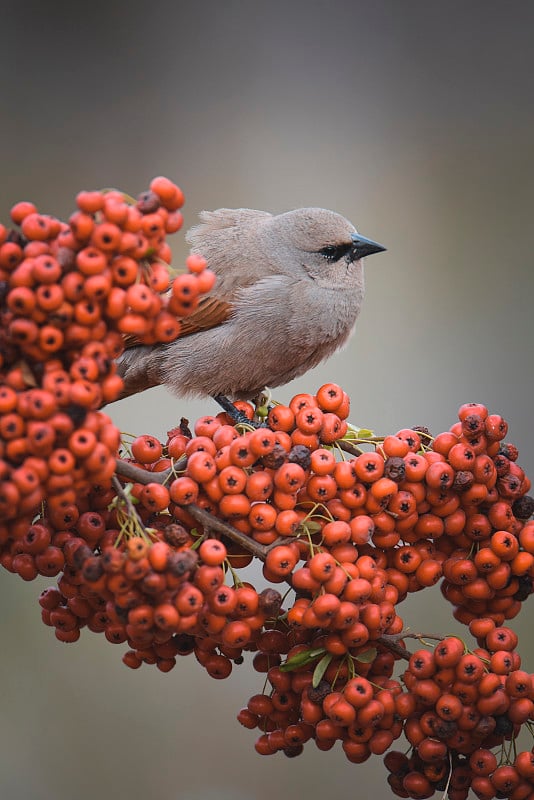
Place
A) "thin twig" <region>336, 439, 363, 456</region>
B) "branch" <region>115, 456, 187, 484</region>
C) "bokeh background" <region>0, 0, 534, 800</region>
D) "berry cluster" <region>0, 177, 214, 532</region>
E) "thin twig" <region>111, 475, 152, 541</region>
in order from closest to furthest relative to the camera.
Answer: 1. "berry cluster" <region>0, 177, 214, 532</region>
2. "thin twig" <region>111, 475, 152, 541</region>
3. "branch" <region>115, 456, 187, 484</region>
4. "thin twig" <region>336, 439, 363, 456</region>
5. "bokeh background" <region>0, 0, 534, 800</region>

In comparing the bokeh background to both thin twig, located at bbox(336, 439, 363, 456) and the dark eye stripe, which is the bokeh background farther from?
thin twig, located at bbox(336, 439, 363, 456)

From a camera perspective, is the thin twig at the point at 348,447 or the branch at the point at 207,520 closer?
the branch at the point at 207,520

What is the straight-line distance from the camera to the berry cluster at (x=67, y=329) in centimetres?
94

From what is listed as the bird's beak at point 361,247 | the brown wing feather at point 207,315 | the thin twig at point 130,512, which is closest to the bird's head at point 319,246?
the bird's beak at point 361,247

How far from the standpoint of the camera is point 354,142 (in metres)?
3.39

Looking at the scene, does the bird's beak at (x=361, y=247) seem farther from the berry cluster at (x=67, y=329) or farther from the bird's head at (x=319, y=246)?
the berry cluster at (x=67, y=329)

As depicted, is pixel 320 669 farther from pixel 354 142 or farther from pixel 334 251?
pixel 354 142

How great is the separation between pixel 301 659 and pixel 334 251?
4.09 feet

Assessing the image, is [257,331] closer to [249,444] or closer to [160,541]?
[249,444]

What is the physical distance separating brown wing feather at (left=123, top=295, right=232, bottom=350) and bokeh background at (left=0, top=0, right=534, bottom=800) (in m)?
0.91

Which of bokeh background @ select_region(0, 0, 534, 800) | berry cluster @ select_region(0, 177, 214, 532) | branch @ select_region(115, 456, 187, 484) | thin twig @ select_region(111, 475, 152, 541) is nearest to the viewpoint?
berry cluster @ select_region(0, 177, 214, 532)

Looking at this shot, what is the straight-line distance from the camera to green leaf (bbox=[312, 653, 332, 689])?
3.98ft

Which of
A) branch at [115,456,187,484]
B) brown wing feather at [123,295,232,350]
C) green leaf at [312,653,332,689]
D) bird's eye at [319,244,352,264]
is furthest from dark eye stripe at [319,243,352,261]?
green leaf at [312,653,332,689]

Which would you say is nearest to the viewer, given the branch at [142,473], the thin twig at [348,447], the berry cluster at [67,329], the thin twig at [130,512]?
the berry cluster at [67,329]
